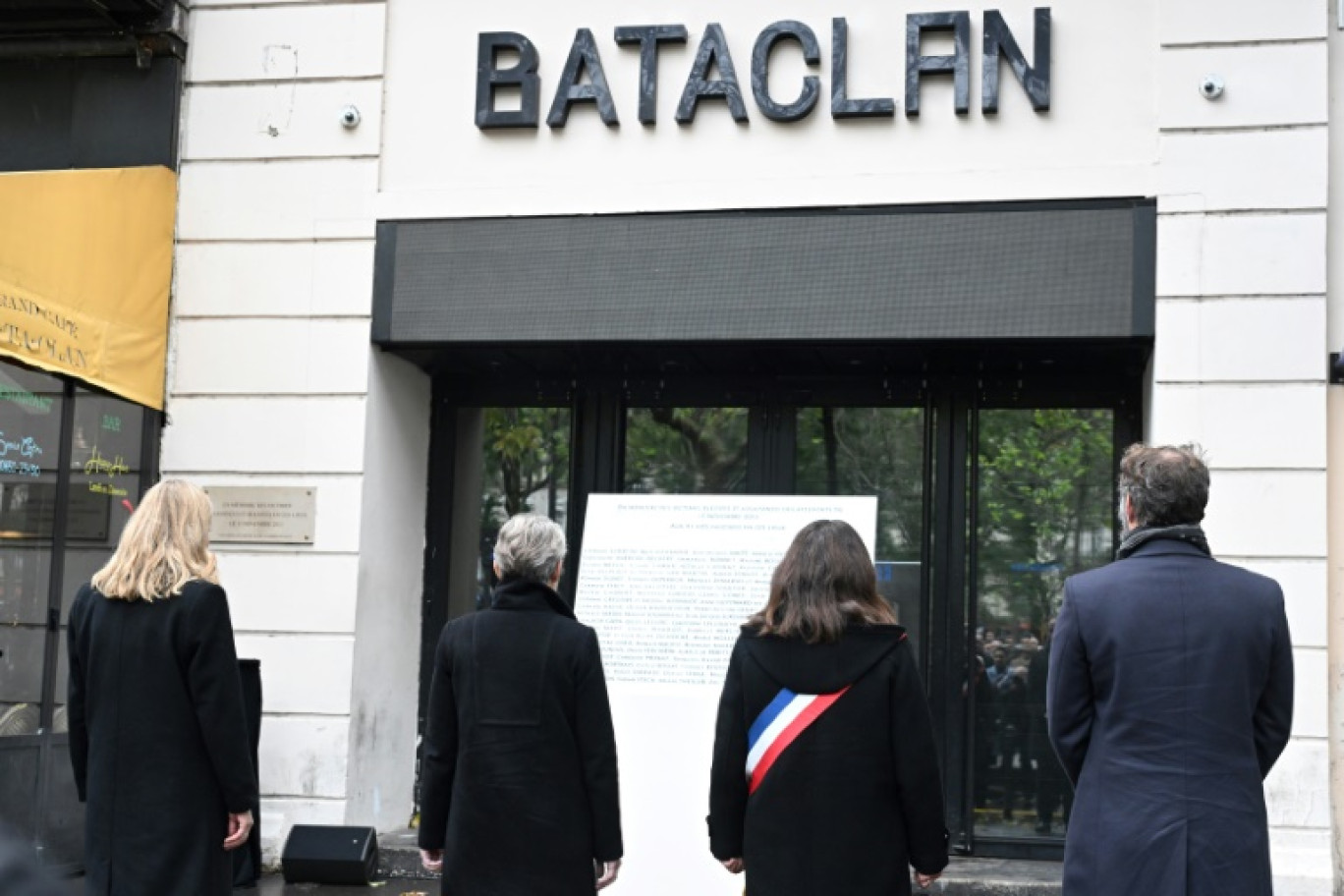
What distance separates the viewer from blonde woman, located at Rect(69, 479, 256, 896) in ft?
16.8

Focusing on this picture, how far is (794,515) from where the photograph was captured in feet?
21.7

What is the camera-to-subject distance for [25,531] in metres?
8.61

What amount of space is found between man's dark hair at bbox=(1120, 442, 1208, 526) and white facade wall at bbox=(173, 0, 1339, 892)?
3.77 metres

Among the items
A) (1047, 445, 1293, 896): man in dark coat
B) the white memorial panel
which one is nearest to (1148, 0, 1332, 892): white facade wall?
the white memorial panel

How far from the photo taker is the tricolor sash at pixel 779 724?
462 centimetres

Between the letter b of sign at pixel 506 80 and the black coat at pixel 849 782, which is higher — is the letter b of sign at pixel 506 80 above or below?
above

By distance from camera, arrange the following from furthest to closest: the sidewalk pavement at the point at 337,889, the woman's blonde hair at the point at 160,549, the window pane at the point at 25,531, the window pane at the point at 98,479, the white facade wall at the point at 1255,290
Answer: the window pane at the point at 98,479, the window pane at the point at 25,531, the sidewalk pavement at the point at 337,889, the white facade wall at the point at 1255,290, the woman's blonde hair at the point at 160,549

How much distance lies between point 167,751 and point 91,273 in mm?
4272

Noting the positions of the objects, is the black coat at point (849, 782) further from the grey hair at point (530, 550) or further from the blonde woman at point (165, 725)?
the blonde woman at point (165, 725)

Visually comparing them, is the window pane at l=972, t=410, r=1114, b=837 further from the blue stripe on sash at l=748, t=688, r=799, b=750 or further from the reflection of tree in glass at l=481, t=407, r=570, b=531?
the blue stripe on sash at l=748, t=688, r=799, b=750

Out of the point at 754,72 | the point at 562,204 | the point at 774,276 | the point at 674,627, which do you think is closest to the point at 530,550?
the point at 674,627

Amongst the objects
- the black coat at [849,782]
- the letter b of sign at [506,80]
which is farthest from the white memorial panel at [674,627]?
the letter b of sign at [506,80]

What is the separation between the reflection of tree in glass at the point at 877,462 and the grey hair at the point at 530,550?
4241mm

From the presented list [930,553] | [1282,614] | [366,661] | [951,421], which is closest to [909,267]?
[951,421]
